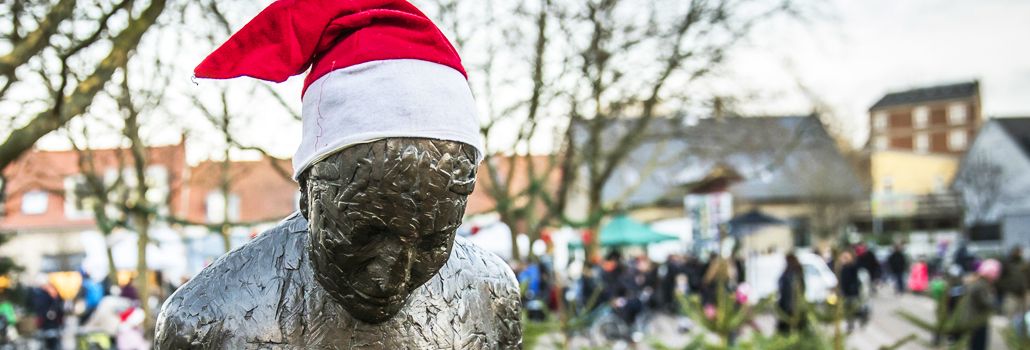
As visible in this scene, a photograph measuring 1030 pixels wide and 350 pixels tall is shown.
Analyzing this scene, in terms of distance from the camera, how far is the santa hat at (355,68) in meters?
1.46

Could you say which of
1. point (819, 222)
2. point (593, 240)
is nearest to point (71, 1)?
point (593, 240)

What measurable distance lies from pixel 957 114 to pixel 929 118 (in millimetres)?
2076

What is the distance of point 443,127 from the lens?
4.75 feet

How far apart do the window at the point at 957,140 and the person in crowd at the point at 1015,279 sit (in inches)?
2548

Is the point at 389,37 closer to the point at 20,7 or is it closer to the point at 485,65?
the point at 20,7

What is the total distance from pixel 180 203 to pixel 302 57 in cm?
3627

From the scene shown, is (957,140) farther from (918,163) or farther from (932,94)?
(918,163)

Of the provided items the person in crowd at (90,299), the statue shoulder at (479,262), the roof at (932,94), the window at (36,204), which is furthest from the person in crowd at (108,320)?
the roof at (932,94)

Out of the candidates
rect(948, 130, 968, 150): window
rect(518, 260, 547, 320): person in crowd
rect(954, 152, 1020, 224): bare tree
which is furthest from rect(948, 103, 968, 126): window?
rect(518, 260, 547, 320): person in crowd

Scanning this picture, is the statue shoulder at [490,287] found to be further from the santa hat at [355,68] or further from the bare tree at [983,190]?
the bare tree at [983,190]

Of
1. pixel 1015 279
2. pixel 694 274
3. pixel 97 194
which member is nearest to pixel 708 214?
pixel 694 274

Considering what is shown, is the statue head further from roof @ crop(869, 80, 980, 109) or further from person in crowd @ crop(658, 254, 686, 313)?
roof @ crop(869, 80, 980, 109)

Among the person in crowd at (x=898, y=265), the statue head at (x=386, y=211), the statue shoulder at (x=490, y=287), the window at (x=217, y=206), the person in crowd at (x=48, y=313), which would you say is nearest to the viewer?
the statue head at (x=386, y=211)

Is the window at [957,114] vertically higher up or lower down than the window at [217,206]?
higher up
